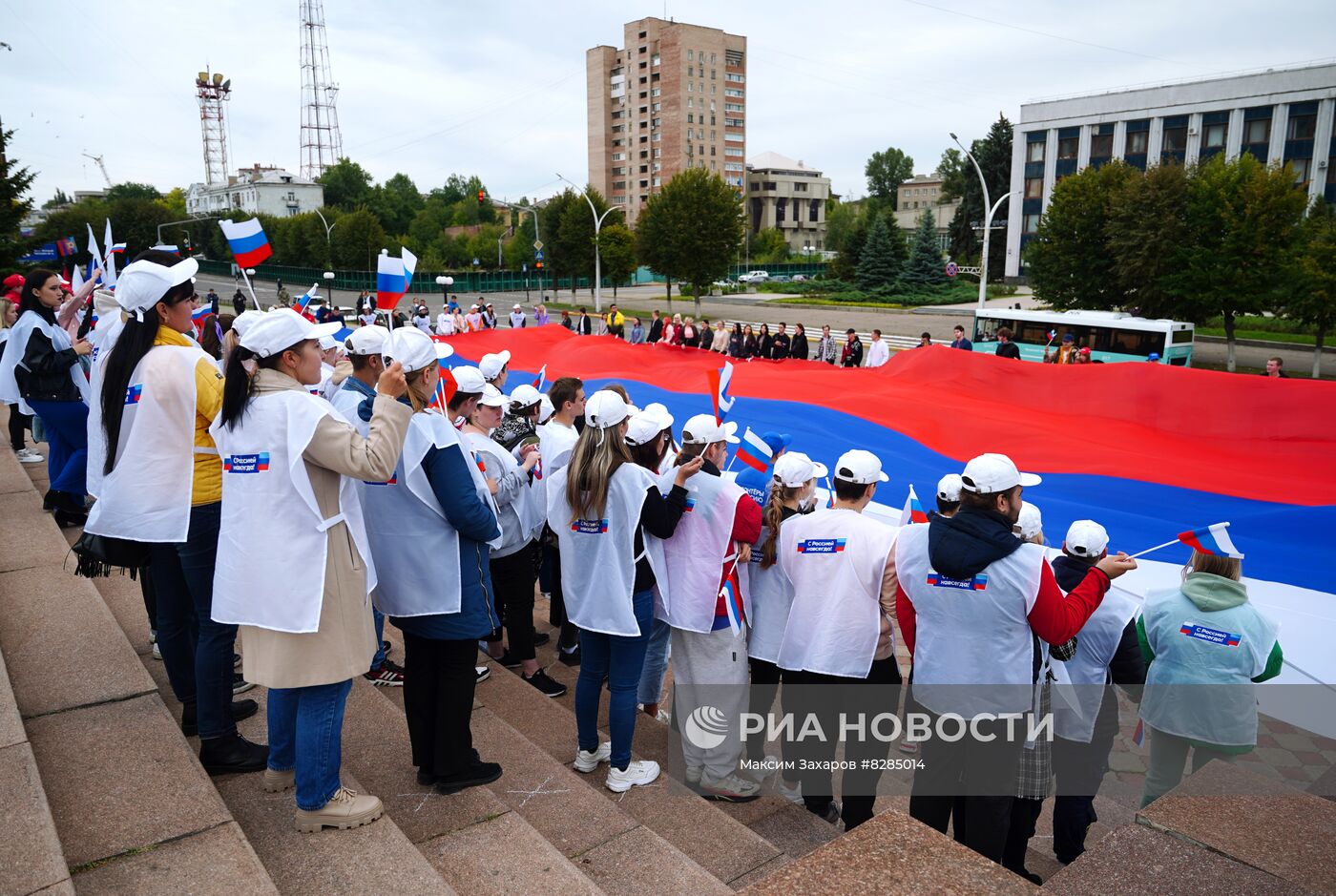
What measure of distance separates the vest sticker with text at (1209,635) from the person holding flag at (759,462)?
2.03 metres

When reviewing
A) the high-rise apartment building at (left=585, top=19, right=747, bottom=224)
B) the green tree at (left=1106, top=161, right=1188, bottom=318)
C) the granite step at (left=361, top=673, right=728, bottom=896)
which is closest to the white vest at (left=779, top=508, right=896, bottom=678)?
the granite step at (left=361, top=673, right=728, bottom=896)

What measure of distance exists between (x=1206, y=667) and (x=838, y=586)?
176cm

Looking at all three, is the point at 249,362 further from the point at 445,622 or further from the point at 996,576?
the point at 996,576

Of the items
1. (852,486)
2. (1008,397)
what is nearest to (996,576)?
(852,486)

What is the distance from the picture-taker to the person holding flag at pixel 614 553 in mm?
3947

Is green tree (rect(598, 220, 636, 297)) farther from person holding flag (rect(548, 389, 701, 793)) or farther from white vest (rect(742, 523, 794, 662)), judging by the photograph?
person holding flag (rect(548, 389, 701, 793))

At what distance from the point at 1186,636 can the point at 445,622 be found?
336 centimetres

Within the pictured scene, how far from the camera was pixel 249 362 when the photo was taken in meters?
3.78

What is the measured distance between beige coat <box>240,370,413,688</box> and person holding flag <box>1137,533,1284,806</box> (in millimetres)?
3439

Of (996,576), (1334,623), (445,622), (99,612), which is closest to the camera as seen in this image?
(996,576)

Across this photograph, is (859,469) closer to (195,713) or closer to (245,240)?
(195,713)

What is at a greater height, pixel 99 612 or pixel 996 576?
pixel 996 576

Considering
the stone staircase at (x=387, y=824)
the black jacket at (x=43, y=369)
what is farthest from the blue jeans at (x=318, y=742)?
the black jacket at (x=43, y=369)

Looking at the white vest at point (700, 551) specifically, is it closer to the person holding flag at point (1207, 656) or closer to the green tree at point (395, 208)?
the person holding flag at point (1207, 656)
